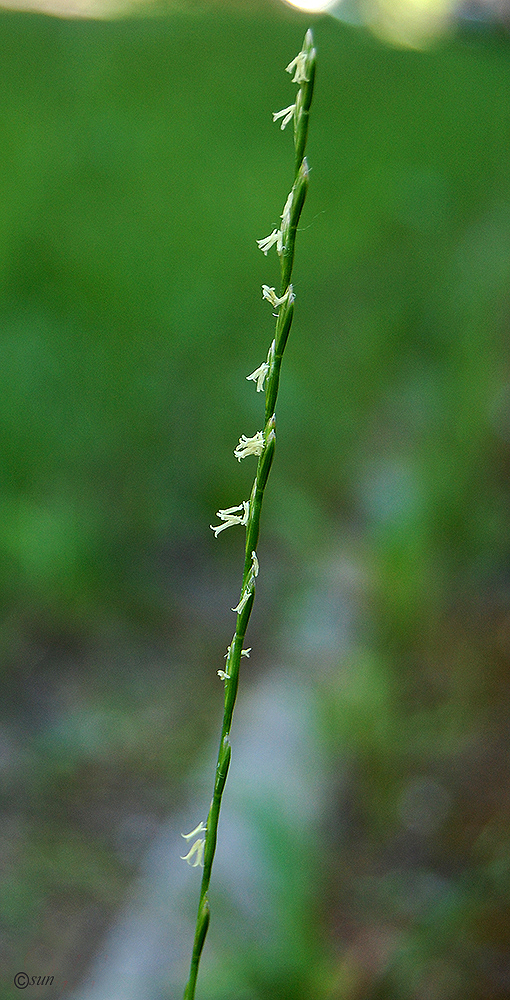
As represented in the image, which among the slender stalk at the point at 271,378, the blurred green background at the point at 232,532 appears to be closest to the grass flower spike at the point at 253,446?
the slender stalk at the point at 271,378

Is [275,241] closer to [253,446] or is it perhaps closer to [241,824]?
[253,446]

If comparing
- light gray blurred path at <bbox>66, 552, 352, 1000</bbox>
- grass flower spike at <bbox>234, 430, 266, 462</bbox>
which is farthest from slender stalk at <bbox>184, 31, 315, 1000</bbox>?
light gray blurred path at <bbox>66, 552, 352, 1000</bbox>

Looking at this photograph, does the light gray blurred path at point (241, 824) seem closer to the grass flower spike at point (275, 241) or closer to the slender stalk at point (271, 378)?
the slender stalk at point (271, 378)

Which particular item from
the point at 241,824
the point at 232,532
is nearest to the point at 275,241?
the point at 241,824

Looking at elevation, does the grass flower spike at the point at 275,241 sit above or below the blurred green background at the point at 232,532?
below

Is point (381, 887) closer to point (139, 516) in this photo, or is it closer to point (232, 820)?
point (232, 820)

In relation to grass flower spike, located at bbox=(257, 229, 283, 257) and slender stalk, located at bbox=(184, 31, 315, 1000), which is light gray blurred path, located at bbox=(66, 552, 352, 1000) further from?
grass flower spike, located at bbox=(257, 229, 283, 257)

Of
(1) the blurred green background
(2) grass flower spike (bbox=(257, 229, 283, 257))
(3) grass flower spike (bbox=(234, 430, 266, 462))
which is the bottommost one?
(3) grass flower spike (bbox=(234, 430, 266, 462))

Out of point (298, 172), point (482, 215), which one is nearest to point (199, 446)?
point (298, 172)
